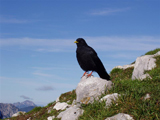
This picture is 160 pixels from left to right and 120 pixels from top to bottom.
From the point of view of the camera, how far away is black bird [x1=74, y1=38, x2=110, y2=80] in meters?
12.2

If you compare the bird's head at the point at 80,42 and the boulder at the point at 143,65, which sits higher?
the bird's head at the point at 80,42

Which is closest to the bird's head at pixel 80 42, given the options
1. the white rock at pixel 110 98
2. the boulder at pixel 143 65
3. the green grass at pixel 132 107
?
the green grass at pixel 132 107

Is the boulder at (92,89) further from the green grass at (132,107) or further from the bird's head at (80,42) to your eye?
the bird's head at (80,42)

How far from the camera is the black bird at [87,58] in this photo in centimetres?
1219

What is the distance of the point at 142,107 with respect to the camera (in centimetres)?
791

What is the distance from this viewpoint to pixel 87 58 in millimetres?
12117

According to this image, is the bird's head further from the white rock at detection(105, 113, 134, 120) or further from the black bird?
the white rock at detection(105, 113, 134, 120)

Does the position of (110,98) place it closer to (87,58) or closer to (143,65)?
(87,58)

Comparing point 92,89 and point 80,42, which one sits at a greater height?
point 80,42

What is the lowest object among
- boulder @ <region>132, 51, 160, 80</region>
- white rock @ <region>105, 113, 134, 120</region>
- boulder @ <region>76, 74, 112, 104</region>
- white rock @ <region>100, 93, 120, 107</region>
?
white rock @ <region>105, 113, 134, 120</region>

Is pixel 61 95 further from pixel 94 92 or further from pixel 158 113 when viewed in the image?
pixel 158 113

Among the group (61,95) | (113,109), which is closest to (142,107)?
(113,109)

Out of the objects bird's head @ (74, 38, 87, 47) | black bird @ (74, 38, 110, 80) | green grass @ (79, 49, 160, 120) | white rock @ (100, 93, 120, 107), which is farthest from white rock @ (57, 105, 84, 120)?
bird's head @ (74, 38, 87, 47)

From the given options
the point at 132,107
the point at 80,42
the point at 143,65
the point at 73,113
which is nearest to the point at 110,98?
the point at 132,107
